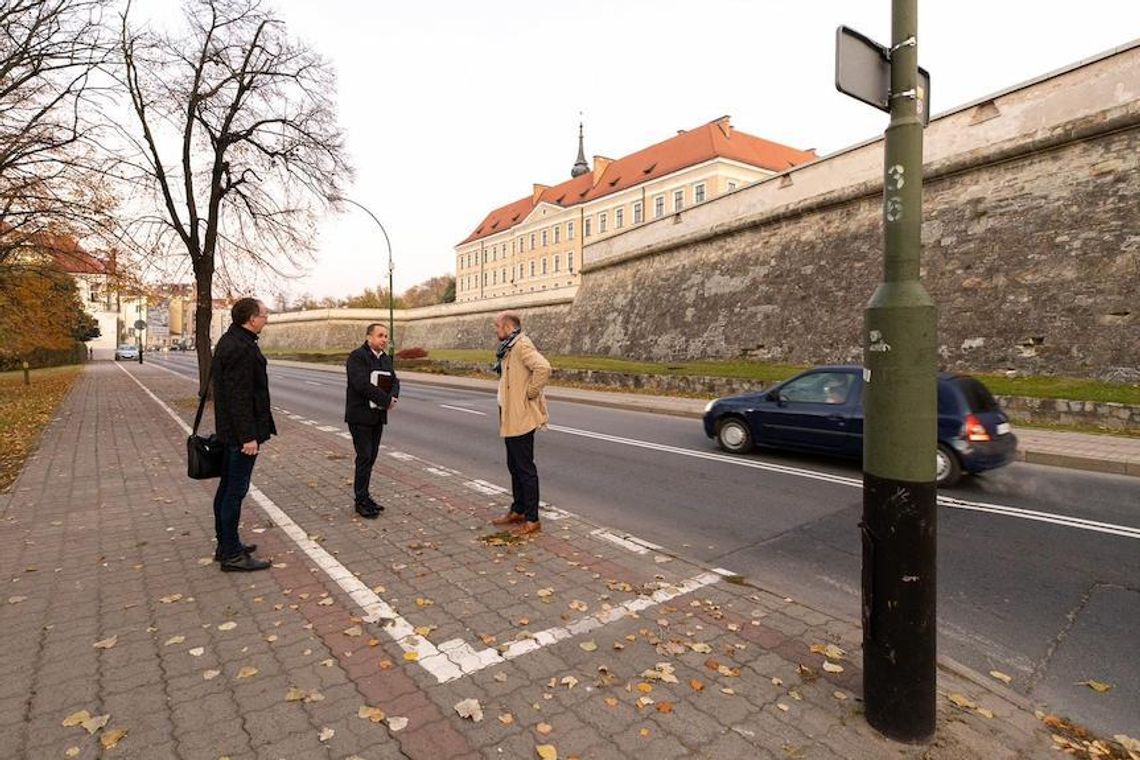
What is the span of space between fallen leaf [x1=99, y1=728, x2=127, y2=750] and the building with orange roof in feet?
118

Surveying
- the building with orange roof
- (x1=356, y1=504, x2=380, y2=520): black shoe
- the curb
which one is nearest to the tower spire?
the building with orange roof

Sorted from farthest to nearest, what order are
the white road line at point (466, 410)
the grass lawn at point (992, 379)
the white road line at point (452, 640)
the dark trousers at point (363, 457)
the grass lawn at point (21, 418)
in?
the white road line at point (466, 410) < the grass lawn at point (992, 379) < the grass lawn at point (21, 418) < the dark trousers at point (363, 457) < the white road line at point (452, 640)

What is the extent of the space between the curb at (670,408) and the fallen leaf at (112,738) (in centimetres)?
1134

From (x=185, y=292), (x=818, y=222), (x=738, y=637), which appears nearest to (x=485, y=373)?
(x=185, y=292)

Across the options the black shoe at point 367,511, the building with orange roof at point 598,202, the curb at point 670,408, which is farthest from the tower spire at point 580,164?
the black shoe at point 367,511

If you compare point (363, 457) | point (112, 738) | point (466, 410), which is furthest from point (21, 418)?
point (112, 738)

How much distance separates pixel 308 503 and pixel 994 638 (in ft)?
20.7

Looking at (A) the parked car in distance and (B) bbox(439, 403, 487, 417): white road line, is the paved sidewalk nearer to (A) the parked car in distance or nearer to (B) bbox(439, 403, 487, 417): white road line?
(B) bbox(439, 403, 487, 417): white road line

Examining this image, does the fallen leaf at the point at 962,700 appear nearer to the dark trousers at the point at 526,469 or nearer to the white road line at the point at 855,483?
the dark trousers at the point at 526,469

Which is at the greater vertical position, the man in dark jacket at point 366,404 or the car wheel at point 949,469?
the man in dark jacket at point 366,404

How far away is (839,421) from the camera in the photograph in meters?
8.58

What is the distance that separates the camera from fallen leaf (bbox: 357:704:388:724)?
2.74m

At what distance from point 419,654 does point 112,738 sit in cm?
139

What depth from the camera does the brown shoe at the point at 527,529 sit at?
17.7ft
